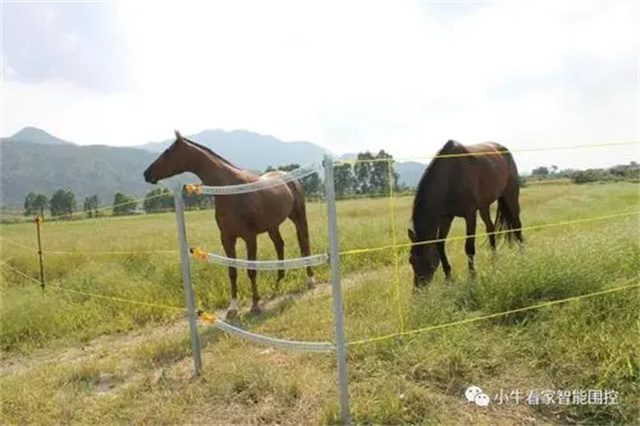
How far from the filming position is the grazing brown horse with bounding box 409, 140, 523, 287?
191 inches

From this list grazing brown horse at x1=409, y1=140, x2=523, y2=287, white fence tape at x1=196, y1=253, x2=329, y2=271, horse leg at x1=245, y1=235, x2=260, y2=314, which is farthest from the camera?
horse leg at x1=245, y1=235, x2=260, y2=314

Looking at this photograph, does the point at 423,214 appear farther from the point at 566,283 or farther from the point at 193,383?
the point at 193,383

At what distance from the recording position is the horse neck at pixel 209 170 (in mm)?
5707

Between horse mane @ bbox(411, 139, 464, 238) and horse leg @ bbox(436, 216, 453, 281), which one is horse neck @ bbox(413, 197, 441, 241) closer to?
horse mane @ bbox(411, 139, 464, 238)

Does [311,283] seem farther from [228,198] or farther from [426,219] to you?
[426,219]

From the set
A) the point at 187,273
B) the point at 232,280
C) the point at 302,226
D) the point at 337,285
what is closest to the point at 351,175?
the point at 302,226

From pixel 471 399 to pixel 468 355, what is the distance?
0.44 meters

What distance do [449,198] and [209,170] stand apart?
3.00 meters

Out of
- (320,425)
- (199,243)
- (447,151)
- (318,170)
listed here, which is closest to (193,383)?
(320,425)

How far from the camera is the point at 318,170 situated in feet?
9.56

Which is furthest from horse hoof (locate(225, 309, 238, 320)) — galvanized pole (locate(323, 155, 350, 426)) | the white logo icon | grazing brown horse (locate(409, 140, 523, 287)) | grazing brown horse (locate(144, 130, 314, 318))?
the white logo icon

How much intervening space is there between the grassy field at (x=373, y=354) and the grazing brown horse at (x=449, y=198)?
315mm

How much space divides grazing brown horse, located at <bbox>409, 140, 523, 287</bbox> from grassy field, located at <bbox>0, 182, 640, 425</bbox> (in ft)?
1.03

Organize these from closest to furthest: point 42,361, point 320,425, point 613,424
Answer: point 613,424, point 320,425, point 42,361
